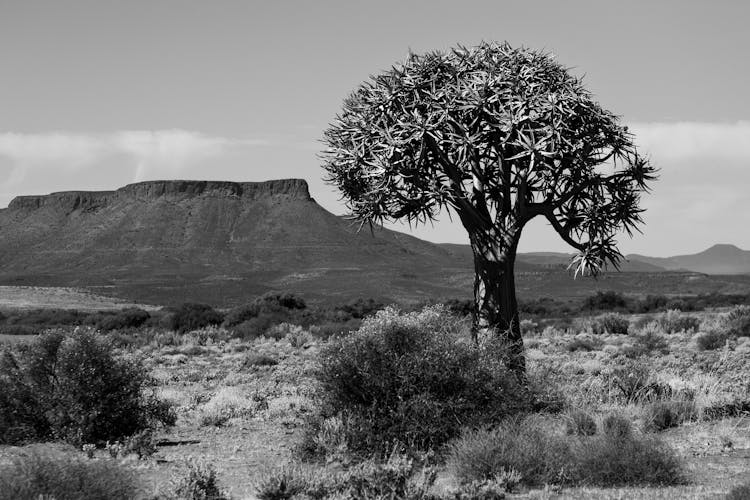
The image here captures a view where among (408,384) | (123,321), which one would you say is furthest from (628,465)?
(123,321)

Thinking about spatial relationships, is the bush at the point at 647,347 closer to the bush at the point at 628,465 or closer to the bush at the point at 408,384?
the bush at the point at 408,384

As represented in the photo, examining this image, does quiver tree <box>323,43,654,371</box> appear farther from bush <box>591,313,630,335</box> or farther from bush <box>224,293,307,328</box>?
bush <box>224,293,307,328</box>

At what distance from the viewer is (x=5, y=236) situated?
531ft

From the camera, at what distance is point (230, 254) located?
142500 mm

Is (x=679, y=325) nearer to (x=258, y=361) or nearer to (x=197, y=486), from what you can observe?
(x=258, y=361)

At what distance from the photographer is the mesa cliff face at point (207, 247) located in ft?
347

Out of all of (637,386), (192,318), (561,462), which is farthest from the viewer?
(192,318)

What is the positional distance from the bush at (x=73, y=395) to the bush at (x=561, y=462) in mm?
4774

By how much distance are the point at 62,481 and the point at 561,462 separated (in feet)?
15.7

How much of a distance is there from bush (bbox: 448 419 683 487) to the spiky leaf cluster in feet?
16.8

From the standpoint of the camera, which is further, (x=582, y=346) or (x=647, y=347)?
(x=582, y=346)

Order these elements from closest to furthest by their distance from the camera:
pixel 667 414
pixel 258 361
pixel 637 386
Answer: pixel 667 414, pixel 637 386, pixel 258 361

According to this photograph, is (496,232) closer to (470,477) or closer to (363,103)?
(363,103)

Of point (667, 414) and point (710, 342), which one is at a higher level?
point (667, 414)
